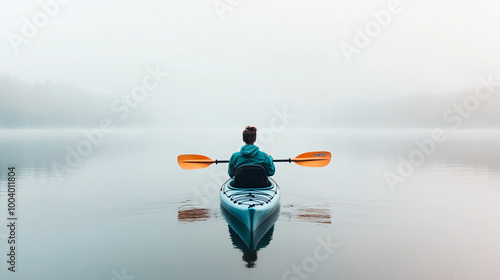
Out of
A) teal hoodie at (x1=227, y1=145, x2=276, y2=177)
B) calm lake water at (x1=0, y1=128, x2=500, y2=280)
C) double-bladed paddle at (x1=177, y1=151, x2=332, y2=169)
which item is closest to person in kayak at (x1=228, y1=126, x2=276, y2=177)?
teal hoodie at (x1=227, y1=145, x2=276, y2=177)

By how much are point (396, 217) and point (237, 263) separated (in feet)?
15.9

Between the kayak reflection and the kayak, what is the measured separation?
0.12 m

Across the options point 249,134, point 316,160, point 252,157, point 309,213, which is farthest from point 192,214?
point 316,160

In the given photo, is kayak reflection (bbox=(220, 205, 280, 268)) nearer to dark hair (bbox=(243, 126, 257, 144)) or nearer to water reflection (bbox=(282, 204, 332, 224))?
water reflection (bbox=(282, 204, 332, 224))

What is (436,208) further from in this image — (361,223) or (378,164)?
(378,164)

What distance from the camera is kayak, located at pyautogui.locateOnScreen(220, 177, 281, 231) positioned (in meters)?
7.15

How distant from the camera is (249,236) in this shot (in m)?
7.00

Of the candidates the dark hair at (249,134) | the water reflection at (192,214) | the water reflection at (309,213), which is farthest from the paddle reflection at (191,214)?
the dark hair at (249,134)

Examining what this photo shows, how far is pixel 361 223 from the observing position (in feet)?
27.7

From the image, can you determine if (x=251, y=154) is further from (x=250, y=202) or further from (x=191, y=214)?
(x=191, y=214)

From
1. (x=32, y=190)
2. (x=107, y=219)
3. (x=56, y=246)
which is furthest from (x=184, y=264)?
(x=32, y=190)

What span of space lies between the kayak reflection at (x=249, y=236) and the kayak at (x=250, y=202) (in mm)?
118

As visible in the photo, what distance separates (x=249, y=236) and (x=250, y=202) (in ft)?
2.92

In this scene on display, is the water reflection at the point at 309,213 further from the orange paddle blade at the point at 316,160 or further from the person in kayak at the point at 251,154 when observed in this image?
the orange paddle blade at the point at 316,160
